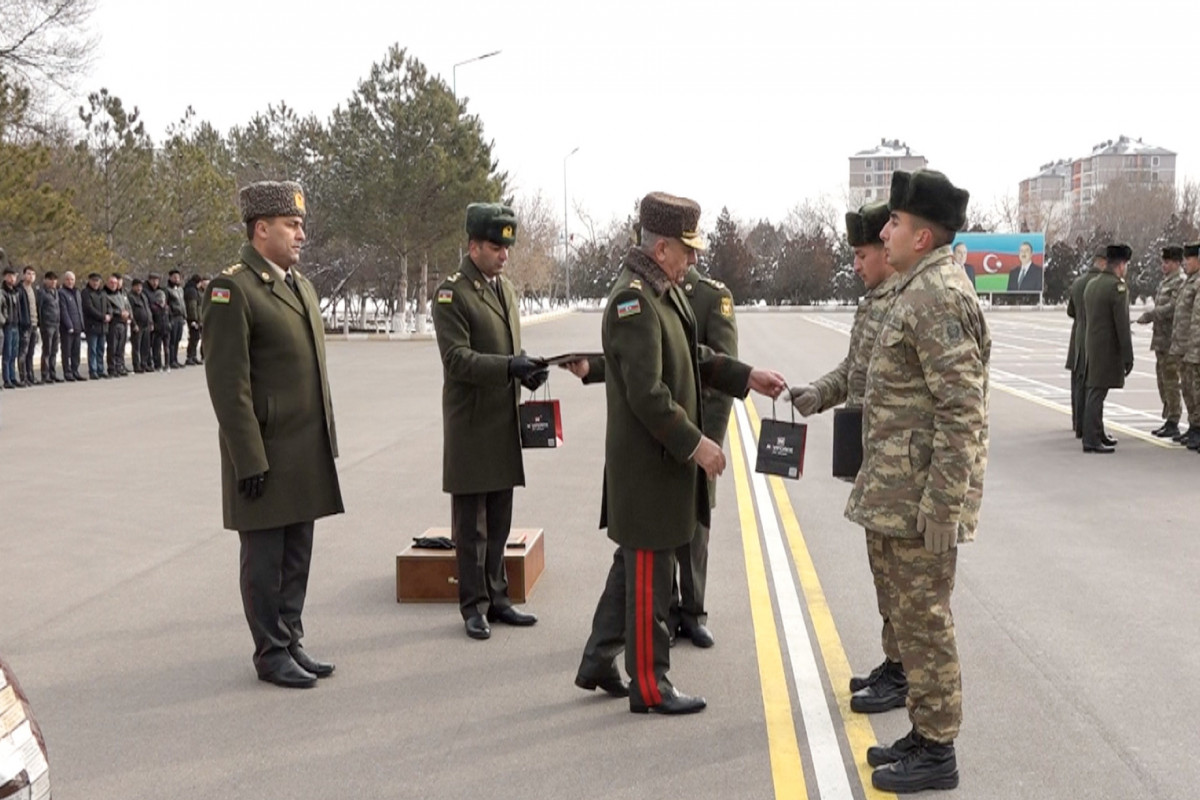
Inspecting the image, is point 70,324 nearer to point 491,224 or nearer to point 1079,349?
point 1079,349

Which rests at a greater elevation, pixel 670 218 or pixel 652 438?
pixel 670 218

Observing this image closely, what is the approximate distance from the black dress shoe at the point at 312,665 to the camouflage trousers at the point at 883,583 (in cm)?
252

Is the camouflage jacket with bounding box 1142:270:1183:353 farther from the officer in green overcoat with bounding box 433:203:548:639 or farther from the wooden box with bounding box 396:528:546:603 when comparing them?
the officer in green overcoat with bounding box 433:203:548:639

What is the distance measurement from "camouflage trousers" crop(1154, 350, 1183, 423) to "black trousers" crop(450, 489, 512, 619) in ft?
33.5

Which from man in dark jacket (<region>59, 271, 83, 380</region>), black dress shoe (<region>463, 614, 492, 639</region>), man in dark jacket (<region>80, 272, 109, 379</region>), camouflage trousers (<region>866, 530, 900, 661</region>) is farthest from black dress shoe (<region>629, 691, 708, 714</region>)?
man in dark jacket (<region>80, 272, 109, 379</region>)

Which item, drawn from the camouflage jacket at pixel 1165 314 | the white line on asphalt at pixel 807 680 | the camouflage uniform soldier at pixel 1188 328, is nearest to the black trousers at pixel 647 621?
the white line on asphalt at pixel 807 680

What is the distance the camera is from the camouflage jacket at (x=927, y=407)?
13.1 feet

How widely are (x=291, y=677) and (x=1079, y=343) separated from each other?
1052 cm

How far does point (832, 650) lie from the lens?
5707 mm

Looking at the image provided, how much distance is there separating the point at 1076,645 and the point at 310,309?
4.05 metres

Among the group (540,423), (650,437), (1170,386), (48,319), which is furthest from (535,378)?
(48,319)

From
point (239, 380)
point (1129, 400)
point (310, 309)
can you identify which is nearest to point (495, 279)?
point (310, 309)

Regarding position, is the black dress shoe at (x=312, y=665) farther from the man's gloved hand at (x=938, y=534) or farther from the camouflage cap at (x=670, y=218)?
the man's gloved hand at (x=938, y=534)

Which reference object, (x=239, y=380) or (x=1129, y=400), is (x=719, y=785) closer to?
(x=239, y=380)
